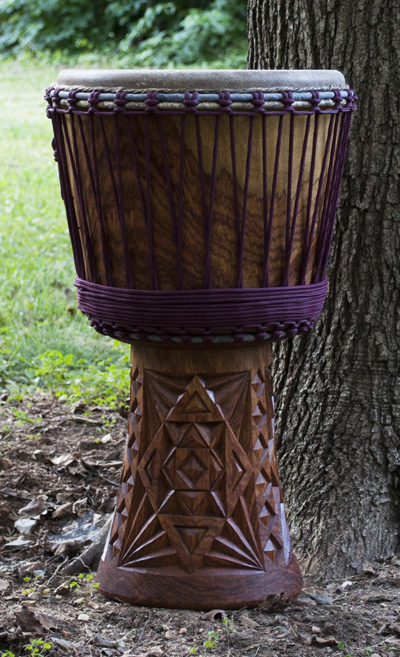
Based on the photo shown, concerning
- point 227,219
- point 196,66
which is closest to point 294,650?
point 227,219

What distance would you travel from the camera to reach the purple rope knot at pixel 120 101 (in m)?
1.75

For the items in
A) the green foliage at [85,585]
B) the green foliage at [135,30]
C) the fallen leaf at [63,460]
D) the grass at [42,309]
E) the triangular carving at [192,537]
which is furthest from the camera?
the green foliage at [135,30]

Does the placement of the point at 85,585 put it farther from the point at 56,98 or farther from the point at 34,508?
the point at 56,98

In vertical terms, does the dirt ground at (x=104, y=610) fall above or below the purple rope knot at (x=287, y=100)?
below

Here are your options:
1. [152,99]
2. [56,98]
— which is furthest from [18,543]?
[152,99]

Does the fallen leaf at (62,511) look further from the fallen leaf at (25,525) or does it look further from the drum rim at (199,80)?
the drum rim at (199,80)

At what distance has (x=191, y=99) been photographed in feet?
5.62

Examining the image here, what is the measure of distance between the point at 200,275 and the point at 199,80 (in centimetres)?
42

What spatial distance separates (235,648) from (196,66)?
9896 millimetres

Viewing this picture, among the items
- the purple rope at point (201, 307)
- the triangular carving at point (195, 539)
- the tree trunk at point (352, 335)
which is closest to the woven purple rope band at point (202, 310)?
the purple rope at point (201, 307)

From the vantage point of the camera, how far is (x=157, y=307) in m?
1.90

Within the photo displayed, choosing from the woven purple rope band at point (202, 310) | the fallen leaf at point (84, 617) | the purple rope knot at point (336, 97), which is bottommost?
the fallen leaf at point (84, 617)

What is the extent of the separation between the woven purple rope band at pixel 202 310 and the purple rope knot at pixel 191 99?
399mm

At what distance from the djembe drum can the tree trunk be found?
7.5 inches
